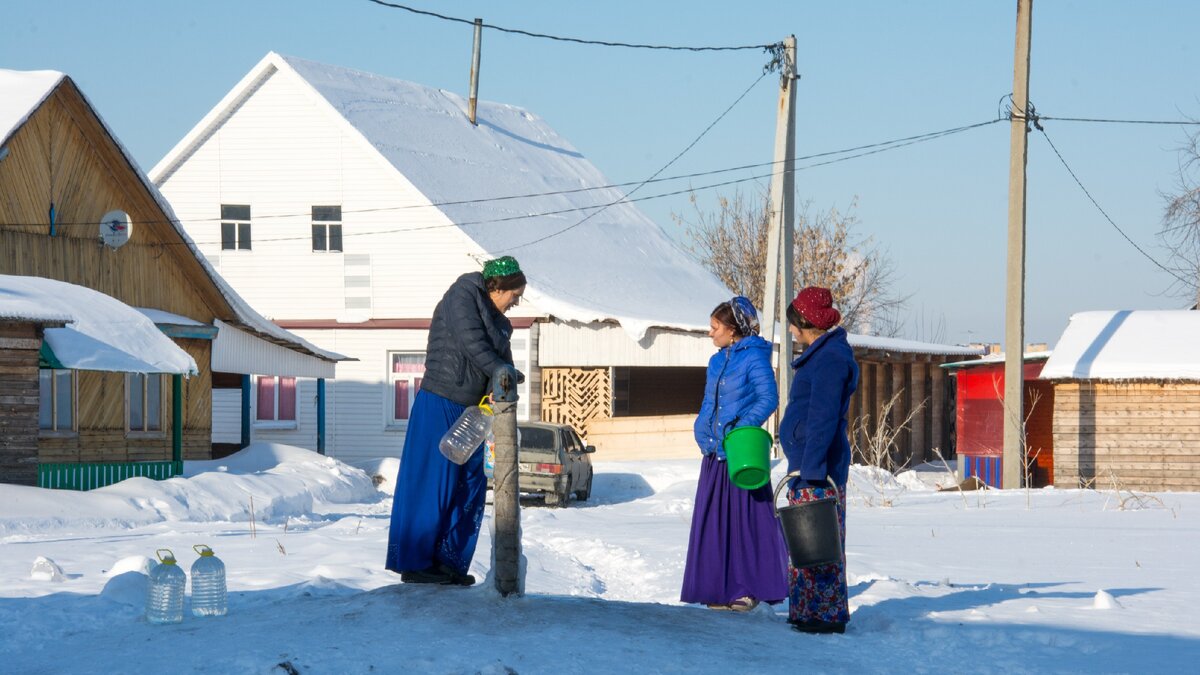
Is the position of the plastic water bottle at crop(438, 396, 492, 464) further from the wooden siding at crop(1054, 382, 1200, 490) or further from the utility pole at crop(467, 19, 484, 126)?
the utility pole at crop(467, 19, 484, 126)

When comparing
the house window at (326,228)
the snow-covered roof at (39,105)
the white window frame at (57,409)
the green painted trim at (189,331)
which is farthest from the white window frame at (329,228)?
the white window frame at (57,409)

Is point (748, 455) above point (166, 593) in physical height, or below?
above

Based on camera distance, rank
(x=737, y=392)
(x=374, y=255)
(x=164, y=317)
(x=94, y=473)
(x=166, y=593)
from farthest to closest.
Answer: (x=374, y=255)
(x=164, y=317)
(x=94, y=473)
(x=737, y=392)
(x=166, y=593)

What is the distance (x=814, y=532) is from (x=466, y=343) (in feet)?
6.23

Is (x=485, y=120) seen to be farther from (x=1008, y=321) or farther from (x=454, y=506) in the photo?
(x=454, y=506)

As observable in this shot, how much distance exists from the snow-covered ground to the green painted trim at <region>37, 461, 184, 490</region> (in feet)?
5.71

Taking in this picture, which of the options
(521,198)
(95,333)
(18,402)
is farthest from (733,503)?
(521,198)

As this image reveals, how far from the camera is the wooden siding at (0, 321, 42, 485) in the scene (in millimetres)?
15914

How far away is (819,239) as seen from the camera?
51594 mm

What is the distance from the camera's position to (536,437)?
74.0 ft

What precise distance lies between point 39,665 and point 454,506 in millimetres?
2236

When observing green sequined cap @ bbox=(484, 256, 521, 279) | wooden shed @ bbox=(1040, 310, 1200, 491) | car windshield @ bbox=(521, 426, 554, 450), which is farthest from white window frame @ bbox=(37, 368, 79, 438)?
green sequined cap @ bbox=(484, 256, 521, 279)

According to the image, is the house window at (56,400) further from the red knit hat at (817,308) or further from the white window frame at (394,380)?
the red knit hat at (817,308)

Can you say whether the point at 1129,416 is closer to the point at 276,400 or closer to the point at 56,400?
the point at 56,400
